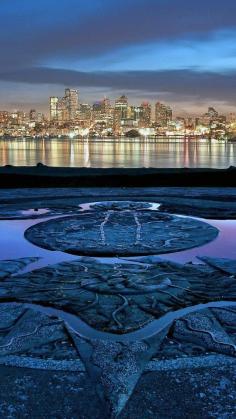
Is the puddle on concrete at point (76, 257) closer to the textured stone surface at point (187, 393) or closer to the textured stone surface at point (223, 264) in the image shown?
the textured stone surface at point (223, 264)

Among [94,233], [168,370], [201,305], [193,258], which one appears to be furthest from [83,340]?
[94,233]

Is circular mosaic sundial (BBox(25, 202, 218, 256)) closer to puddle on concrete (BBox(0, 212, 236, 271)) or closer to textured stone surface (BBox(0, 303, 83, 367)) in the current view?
puddle on concrete (BBox(0, 212, 236, 271))

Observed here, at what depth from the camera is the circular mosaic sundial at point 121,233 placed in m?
7.93

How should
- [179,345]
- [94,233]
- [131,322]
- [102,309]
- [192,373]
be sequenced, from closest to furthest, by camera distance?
[192,373], [179,345], [131,322], [102,309], [94,233]

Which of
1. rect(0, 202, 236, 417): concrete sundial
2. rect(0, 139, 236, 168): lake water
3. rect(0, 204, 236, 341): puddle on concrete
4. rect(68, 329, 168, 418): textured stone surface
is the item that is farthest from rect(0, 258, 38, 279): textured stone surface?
rect(0, 139, 236, 168): lake water

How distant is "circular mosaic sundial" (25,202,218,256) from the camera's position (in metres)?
7.93

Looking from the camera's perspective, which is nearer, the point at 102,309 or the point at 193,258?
the point at 102,309

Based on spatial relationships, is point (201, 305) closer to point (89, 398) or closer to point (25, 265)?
point (89, 398)

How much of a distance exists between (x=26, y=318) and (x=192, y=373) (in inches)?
75.6

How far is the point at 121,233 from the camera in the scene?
30.2ft

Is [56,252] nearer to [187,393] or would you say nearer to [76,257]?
[76,257]

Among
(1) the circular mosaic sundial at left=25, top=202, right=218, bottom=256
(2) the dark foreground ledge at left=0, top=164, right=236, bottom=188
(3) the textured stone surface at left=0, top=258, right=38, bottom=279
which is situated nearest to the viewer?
(3) the textured stone surface at left=0, top=258, right=38, bottom=279

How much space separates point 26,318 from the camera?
488cm

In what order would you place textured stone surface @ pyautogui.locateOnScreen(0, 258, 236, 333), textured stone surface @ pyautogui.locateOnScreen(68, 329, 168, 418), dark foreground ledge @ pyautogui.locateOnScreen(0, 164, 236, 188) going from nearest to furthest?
textured stone surface @ pyautogui.locateOnScreen(68, 329, 168, 418)
textured stone surface @ pyautogui.locateOnScreen(0, 258, 236, 333)
dark foreground ledge @ pyautogui.locateOnScreen(0, 164, 236, 188)
